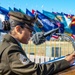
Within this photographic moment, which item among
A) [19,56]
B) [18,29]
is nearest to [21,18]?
[18,29]

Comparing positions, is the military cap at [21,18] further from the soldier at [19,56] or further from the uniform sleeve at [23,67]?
the uniform sleeve at [23,67]

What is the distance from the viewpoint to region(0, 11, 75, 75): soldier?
1.20 m

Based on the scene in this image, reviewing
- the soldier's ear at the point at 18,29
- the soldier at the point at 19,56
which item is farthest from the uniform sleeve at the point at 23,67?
the soldier's ear at the point at 18,29

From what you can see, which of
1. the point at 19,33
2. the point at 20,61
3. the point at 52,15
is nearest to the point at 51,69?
the point at 20,61

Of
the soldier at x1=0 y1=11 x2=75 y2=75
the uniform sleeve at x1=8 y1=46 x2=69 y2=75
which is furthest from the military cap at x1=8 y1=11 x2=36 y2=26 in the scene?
the uniform sleeve at x1=8 y1=46 x2=69 y2=75

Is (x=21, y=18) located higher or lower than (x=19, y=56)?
higher

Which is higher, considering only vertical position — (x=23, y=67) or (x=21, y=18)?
(x=21, y=18)

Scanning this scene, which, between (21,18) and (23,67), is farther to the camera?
(21,18)

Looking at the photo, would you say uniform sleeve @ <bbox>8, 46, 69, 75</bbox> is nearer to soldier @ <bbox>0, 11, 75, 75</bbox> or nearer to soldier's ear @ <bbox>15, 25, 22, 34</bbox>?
soldier @ <bbox>0, 11, 75, 75</bbox>

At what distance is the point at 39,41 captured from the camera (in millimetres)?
1438

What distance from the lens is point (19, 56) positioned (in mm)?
1206

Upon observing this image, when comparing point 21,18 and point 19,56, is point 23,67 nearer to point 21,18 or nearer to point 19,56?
point 19,56

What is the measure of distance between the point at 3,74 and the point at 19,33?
10.5 inches

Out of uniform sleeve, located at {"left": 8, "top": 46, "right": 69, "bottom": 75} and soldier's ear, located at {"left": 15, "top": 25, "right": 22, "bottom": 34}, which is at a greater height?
soldier's ear, located at {"left": 15, "top": 25, "right": 22, "bottom": 34}
